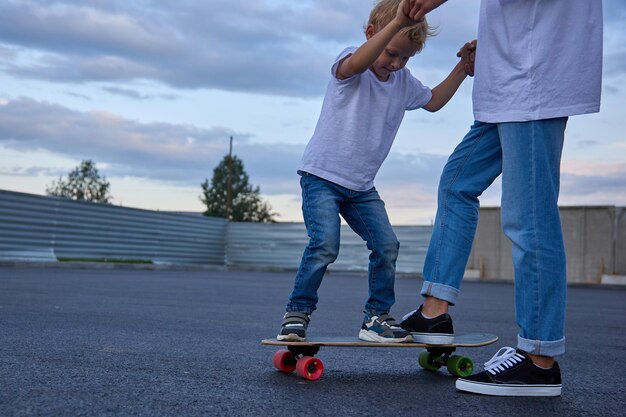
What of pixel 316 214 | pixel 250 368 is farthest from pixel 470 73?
pixel 250 368

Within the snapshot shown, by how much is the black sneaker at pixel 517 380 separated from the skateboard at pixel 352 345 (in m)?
0.36

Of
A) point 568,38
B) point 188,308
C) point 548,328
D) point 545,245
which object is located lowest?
point 188,308

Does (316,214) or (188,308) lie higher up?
(316,214)

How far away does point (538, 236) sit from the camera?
3.21 meters

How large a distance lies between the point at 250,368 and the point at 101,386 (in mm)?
893

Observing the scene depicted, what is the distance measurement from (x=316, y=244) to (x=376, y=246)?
367 mm

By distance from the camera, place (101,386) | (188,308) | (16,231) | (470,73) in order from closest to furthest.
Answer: (101,386) → (470,73) → (188,308) → (16,231)

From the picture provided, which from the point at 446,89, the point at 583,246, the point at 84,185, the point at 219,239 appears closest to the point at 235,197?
the point at 84,185

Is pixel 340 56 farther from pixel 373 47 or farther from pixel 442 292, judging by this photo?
pixel 442 292

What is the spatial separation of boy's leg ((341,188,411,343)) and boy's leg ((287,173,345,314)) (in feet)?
0.55

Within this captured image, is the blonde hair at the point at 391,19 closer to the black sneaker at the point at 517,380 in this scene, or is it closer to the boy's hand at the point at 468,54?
the boy's hand at the point at 468,54

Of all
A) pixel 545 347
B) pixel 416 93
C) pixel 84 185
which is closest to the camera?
pixel 545 347

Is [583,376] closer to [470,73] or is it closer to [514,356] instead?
[514,356]

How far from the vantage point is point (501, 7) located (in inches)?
132
